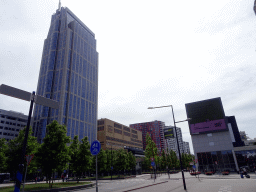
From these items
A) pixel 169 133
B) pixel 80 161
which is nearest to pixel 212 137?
pixel 169 133

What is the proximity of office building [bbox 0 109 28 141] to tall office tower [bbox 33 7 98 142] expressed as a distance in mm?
27132

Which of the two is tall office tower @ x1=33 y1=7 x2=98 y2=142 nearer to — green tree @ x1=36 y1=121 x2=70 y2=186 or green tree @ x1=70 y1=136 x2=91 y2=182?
green tree @ x1=70 y1=136 x2=91 y2=182

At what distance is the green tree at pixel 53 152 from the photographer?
23719 mm

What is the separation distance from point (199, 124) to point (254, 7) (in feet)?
157

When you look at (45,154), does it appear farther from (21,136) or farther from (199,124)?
(199,124)

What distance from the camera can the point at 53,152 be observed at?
77.6 feet

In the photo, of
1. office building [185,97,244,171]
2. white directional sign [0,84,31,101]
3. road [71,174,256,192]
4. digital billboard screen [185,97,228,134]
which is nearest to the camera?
white directional sign [0,84,31,101]

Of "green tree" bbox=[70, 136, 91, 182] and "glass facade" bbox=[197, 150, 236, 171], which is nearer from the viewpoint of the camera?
"green tree" bbox=[70, 136, 91, 182]

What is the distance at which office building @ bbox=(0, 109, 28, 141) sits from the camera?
332ft

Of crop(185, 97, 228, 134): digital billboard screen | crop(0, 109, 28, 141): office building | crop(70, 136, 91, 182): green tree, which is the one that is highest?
crop(0, 109, 28, 141): office building

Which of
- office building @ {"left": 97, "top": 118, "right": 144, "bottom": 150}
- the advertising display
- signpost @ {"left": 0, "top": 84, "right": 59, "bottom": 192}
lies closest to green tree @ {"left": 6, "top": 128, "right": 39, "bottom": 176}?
the advertising display

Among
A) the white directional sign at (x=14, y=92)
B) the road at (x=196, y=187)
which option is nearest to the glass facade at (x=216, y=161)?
the road at (x=196, y=187)

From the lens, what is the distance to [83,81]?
109 m

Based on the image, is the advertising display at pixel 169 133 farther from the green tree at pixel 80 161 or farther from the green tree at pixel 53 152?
the green tree at pixel 80 161
